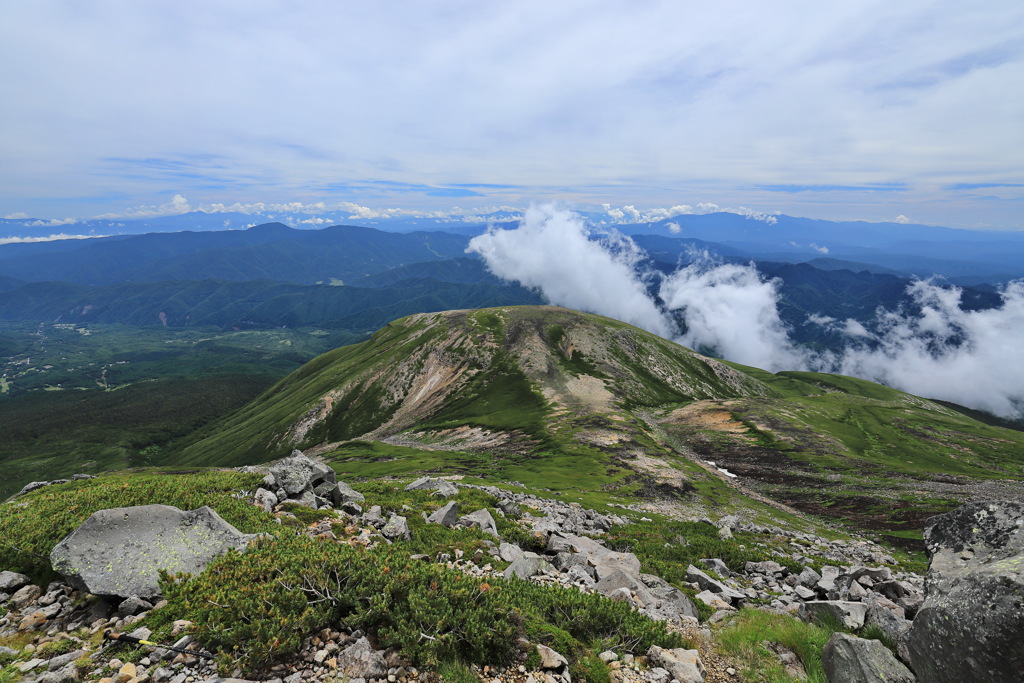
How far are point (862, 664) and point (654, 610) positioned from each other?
6.94 metres

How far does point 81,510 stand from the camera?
17.9 meters

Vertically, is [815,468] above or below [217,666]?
below

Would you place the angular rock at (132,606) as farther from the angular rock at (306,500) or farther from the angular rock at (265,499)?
the angular rock at (306,500)

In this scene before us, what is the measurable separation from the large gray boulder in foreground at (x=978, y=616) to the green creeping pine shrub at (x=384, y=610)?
6.44 meters

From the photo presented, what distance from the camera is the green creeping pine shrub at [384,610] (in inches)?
410

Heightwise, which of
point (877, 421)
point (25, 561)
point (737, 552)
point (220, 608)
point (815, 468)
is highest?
point (220, 608)

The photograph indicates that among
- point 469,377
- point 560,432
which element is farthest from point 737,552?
point 469,377

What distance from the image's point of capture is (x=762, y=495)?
255 feet

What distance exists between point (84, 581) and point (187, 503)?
806cm

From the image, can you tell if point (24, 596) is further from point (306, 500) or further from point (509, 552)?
point (509, 552)

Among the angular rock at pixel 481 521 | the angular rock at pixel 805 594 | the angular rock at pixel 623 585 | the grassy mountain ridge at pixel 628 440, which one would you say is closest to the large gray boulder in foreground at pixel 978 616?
the angular rock at pixel 623 585

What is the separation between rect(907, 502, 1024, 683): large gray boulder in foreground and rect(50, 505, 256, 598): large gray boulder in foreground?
20.9 metres

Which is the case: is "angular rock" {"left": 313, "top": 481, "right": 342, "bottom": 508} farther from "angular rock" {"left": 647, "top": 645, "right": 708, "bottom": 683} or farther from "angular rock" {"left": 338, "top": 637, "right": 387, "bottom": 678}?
"angular rock" {"left": 647, "top": 645, "right": 708, "bottom": 683}

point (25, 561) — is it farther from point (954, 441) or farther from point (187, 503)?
point (954, 441)
